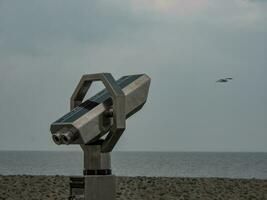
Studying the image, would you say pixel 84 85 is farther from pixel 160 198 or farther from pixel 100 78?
pixel 160 198

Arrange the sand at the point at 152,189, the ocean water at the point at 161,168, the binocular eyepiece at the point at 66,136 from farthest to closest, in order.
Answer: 1. the ocean water at the point at 161,168
2. the sand at the point at 152,189
3. the binocular eyepiece at the point at 66,136

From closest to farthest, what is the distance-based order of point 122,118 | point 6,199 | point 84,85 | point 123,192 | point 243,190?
point 122,118
point 84,85
point 6,199
point 123,192
point 243,190

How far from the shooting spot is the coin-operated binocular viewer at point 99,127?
8195mm

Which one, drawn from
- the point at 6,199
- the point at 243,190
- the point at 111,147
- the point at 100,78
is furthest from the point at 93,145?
the point at 243,190

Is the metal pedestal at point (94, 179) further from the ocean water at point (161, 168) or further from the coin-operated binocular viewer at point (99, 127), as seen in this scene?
the ocean water at point (161, 168)

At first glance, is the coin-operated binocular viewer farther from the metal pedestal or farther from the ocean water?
the ocean water

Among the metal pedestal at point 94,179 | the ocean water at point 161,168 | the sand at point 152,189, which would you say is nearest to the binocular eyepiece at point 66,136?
the metal pedestal at point 94,179

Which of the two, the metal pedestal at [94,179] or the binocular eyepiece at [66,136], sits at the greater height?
the binocular eyepiece at [66,136]

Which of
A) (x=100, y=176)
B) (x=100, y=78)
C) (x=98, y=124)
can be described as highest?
(x=100, y=78)

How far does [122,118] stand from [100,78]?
54 centimetres

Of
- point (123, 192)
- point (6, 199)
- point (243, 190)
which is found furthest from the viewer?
point (243, 190)

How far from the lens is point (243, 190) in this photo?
873 inches

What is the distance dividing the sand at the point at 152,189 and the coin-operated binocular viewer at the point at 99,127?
11.3m

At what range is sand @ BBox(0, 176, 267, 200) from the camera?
20.3m
